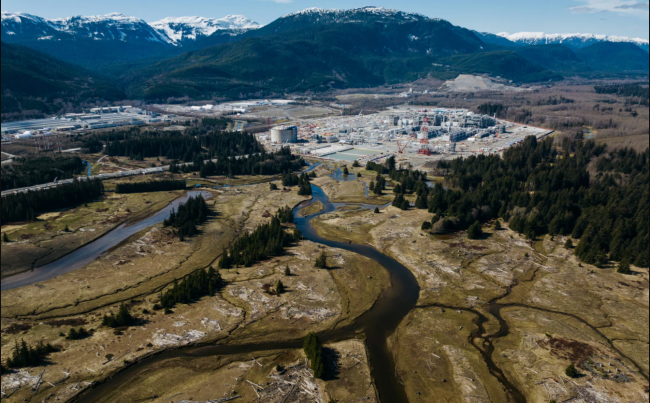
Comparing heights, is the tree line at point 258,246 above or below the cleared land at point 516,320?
above

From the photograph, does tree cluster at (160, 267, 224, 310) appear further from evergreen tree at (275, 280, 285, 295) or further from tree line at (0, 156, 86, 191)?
tree line at (0, 156, 86, 191)

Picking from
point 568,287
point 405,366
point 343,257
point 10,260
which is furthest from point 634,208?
point 10,260

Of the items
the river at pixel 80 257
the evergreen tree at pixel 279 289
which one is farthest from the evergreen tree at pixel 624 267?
the river at pixel 80 257

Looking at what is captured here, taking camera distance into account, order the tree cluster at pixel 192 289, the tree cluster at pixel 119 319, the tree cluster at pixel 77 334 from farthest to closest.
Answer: the tree cluster at pixel 192 289
the tree cluster at pixel 119 319
the tree cluster at pixel 77 334

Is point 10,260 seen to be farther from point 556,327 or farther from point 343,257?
point 556,327

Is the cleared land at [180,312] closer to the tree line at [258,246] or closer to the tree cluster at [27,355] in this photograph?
the tree cluster at [27,355]

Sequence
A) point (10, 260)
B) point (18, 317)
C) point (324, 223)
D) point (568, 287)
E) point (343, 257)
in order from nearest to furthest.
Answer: point (18, 317)
point (568, 287)
point (10, 260)
point (343, 257)
point (324, 223)

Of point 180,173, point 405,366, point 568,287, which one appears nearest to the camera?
point 405,366
